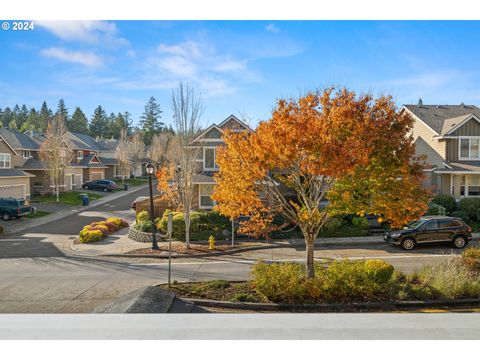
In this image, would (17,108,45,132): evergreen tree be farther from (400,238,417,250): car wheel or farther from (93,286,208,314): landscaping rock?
(400,238,417,250): car wheel

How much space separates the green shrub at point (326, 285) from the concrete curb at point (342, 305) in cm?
27

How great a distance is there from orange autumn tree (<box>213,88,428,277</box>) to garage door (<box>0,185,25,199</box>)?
1067 inches

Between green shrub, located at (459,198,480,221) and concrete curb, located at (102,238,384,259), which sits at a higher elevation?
green shrub, located at (459,198,480,221)

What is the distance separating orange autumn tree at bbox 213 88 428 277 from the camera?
28.6 feet

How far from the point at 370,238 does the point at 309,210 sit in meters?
10.4

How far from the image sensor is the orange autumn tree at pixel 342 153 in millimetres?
8719

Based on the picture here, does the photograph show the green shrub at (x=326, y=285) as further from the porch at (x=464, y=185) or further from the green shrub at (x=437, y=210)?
the porch at (x=464, y=185)

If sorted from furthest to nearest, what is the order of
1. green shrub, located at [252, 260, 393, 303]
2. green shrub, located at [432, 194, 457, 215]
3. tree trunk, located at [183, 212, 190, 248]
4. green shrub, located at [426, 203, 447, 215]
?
green shrub, located at [432, 194, 457, 215]
green shrub, located at [426, 203, 447, 215]
tree trunk, located at [183, 212, 190, 248]
green shrub, located at [252, 260, 393, 303]

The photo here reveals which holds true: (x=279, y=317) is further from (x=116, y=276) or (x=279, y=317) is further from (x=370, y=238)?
(x=370, y=238)

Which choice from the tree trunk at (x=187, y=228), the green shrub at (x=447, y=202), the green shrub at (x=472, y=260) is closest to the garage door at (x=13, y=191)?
the tree trunk at (x=187, y=228)

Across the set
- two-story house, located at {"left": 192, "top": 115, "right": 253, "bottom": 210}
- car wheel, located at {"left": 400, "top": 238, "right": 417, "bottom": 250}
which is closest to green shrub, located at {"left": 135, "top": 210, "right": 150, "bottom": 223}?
two-story house, located at {"left": 192, "top": 115, "right": 253, "bottom": 210}

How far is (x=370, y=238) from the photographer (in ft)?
62.3

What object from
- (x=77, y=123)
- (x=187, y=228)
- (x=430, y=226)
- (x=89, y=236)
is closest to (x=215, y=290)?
(x=187, y=228)
